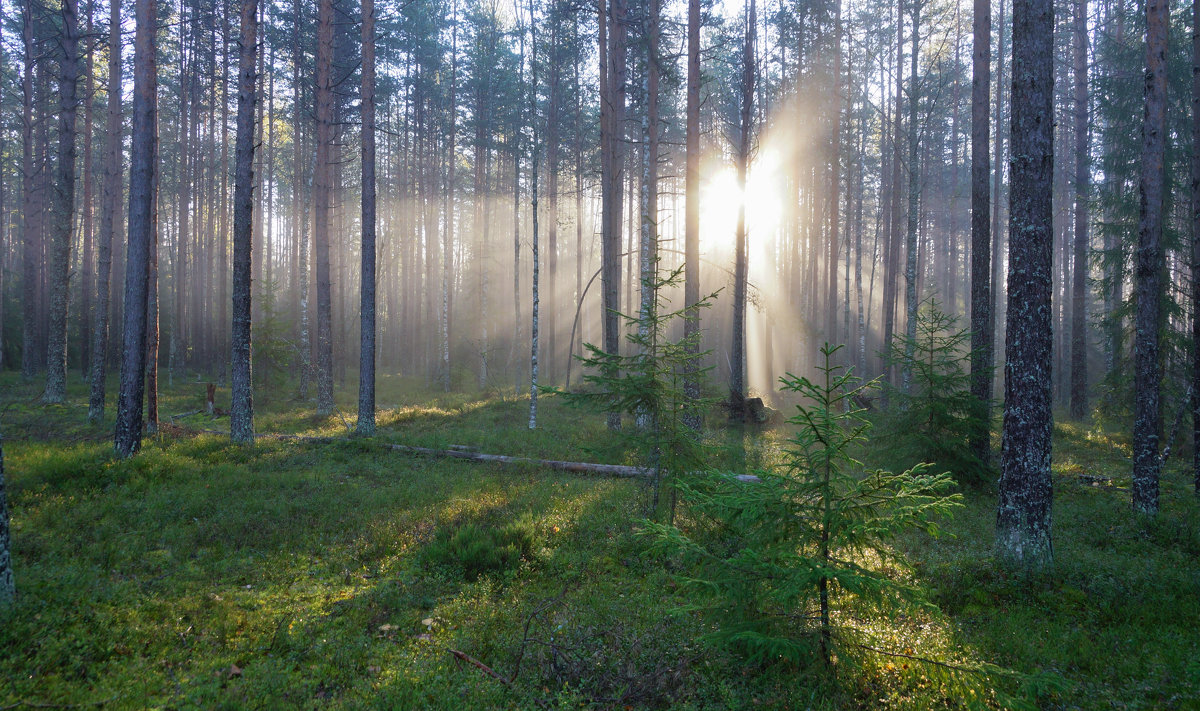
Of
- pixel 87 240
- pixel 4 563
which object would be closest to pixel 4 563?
pixel 4 563

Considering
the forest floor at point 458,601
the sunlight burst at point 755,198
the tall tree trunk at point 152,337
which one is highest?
the sunlight burst at point 755,198

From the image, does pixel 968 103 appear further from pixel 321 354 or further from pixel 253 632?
pixel 253 632

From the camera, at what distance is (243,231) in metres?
12.6

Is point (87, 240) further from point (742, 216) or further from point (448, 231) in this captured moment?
point (742, 216)

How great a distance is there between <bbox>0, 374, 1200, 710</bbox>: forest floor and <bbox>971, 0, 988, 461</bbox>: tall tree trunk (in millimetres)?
1762

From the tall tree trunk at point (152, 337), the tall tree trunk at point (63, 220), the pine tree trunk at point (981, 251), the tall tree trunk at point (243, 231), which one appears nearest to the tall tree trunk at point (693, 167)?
the pine tree trunk at point (981, 251)

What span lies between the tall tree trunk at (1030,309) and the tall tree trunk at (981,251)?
4.64m

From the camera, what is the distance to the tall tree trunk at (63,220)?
16703 mm

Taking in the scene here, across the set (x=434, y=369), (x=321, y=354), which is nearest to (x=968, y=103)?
(x=434, y=369)

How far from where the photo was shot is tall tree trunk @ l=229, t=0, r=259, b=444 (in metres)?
12.5

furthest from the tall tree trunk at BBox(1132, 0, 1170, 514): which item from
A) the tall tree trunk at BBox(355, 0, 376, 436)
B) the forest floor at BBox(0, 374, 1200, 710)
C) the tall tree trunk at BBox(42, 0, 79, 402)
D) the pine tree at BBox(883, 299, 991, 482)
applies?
the tall tree trunk at BBox(42, 0, 79, 402)

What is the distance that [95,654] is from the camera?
4523 mm

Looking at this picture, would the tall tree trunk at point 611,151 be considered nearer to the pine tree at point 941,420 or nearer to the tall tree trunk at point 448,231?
the pine tree at point 941,420

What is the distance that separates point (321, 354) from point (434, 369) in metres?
16.1
